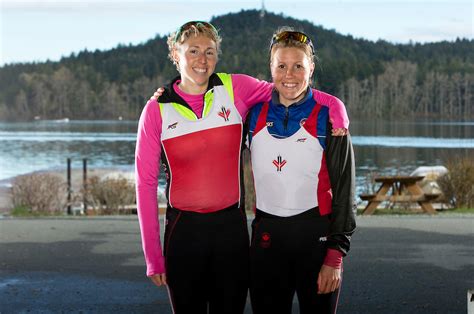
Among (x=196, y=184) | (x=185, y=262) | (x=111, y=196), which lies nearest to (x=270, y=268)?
(x=185, y=262)

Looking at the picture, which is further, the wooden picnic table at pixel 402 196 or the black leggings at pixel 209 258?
the wooden picnic table at pixel 402 196

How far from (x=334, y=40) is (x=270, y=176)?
5105 inches

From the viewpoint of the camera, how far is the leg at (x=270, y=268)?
3248 mm

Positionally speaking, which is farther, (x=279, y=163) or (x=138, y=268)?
(x=138, y=268)

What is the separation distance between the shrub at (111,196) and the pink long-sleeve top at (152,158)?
11047 mm

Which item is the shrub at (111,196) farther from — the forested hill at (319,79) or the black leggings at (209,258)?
the forested hill at (319,79)

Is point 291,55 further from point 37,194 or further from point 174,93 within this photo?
point 37,194

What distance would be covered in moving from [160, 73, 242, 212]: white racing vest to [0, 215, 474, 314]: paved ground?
270cm

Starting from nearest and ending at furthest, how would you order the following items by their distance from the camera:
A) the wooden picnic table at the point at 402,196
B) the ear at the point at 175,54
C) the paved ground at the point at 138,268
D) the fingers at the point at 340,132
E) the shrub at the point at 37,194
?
1. the fingers at the point at 340,132
2. the ear at the point at 175,54
3. the paved ground at the point at 138,268
4. the wooden picnic table at the point at 402,196
5. the shrub at the point at 37,194

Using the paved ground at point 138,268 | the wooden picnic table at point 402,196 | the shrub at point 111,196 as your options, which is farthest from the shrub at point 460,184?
the shrub at point 111,196

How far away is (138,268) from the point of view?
7.50 m

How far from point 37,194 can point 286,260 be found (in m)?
12.1

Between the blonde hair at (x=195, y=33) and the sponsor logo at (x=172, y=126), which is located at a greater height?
the blonde hair at (x=195, y=33)

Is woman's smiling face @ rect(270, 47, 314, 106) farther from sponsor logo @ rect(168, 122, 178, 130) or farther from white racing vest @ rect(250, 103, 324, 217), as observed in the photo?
sponsor logo @ rect(168, 122, 178, 130)
